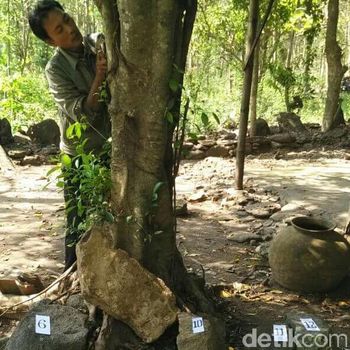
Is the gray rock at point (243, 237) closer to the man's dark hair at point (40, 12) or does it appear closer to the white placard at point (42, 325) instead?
the white placard at point (42, 325)

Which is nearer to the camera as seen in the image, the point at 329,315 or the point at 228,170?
the point at 329,315

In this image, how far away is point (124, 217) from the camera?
2.69 meters

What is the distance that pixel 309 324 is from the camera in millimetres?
2760

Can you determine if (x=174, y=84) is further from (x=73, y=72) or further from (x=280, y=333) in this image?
(x=280, y=333)

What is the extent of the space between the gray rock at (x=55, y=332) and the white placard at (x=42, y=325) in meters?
0.02

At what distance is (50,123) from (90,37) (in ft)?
24.5

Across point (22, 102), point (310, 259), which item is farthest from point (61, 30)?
point (22, 102)

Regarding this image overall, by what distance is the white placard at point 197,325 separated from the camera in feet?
8.24

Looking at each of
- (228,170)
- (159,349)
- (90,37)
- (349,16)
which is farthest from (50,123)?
(349,16)

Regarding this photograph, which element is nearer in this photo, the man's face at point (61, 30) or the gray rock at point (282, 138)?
the man's face at point (61, 30)

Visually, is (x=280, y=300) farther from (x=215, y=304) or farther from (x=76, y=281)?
(x=76, y=281)

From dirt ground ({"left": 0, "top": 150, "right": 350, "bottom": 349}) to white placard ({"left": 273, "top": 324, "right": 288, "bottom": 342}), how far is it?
0.62 feet

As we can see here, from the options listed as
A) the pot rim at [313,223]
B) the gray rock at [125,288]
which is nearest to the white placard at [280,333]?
the gray rock at [125,288]

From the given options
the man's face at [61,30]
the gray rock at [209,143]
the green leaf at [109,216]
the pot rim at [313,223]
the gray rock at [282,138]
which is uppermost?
the man's face at [61,30]
